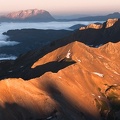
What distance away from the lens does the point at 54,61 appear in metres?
193

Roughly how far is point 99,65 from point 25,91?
60608 mm

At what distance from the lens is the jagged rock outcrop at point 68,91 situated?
420ft

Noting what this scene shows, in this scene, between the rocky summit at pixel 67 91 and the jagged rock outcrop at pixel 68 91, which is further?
the jagged rock outcrop at pixel 68 91

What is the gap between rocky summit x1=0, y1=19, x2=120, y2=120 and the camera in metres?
128

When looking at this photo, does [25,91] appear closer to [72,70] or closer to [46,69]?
[72,70]

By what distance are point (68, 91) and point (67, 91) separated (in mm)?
524

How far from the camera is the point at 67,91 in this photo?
150 meters

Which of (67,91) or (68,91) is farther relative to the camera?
(68,91)

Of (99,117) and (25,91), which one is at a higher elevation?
(25,91)

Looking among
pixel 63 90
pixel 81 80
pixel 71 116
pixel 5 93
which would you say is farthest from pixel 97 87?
pixel 5 93

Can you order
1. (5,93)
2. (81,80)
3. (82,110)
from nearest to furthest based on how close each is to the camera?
(5,93) < (82,110) < (81,80)

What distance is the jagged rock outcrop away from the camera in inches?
5044

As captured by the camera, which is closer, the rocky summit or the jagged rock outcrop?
the rocky summit

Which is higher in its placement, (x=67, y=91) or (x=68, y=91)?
(x=67, y=91)
